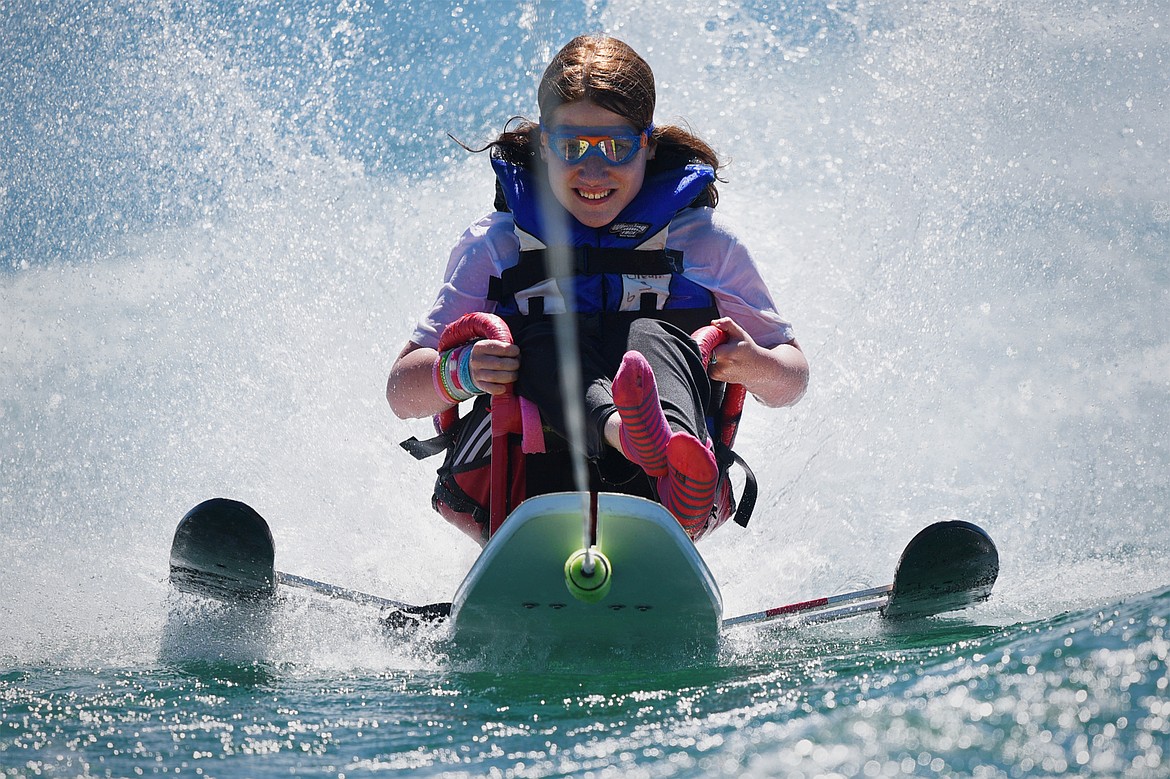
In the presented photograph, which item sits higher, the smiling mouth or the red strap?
the smiling mouth

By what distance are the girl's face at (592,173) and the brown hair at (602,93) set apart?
0.02 m

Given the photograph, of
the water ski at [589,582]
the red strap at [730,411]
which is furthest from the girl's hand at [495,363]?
the red strap at [730,411]

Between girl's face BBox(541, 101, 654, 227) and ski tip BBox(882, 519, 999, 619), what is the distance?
3.17ft

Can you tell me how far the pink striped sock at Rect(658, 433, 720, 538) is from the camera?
83.0 inches

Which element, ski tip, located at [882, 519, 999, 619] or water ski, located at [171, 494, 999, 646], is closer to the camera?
water ski, located at [171, 494, 999, 646]

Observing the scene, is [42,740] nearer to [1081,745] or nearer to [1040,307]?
[1081,745]

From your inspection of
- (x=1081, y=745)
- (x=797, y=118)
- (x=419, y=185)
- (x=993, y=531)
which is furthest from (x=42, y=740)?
(x=797, y=118)

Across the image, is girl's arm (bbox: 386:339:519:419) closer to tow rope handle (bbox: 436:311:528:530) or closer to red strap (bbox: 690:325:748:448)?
tow rope handle (bbox: 436:311:528:530)

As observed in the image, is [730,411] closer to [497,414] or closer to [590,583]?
[497,414]

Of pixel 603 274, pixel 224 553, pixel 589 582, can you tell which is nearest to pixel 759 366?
pixel 603 274

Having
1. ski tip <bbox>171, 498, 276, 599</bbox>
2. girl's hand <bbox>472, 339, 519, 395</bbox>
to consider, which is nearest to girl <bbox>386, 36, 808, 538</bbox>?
girl's hand <bbox>472, 339, 519, 395</bbox>

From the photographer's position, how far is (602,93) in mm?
2656

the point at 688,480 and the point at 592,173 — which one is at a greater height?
the point at 592,173

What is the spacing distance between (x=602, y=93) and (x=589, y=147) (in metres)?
0.12
